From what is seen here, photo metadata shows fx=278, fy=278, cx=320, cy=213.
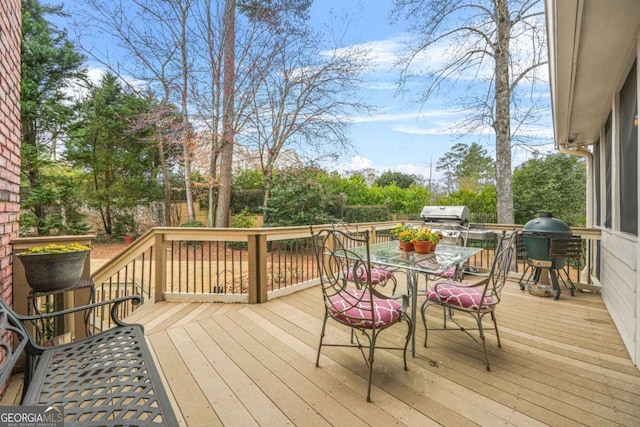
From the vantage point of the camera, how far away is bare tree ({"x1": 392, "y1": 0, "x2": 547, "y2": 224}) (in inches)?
211

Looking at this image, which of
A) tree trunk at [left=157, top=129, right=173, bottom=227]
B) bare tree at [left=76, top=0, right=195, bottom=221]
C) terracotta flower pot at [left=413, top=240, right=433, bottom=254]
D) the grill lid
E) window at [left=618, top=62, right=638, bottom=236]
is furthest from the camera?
tree trunk at [left=157, top=129, right=173, bottom=227]

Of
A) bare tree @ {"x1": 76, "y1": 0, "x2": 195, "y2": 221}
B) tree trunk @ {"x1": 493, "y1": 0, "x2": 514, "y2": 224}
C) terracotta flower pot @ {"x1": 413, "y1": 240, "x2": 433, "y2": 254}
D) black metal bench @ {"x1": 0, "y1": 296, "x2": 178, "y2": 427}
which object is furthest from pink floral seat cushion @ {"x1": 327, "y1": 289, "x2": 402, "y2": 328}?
bare tree @ {"x1": 76, "y1": 0, "x2": 195, "y2": 221}

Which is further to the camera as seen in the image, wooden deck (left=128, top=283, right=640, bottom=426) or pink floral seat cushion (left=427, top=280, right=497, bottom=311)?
pink floral seat cushion (left=427, top=280, right=497, bottom=311)

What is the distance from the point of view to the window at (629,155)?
7.48 ft

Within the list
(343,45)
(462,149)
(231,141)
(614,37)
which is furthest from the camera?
(462,149)

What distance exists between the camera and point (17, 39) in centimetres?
210

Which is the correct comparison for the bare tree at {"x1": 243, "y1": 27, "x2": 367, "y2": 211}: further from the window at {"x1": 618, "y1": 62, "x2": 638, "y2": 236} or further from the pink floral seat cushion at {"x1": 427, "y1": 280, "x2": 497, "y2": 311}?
the pink floral seat cushion at {"x1": 427, "y1": 280, "x2": 497, "y2": 311}

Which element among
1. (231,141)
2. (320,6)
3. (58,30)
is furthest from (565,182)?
(58,30)

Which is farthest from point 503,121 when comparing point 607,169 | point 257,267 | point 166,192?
point 166,192

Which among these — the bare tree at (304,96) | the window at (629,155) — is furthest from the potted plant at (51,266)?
the bare tree at (304,96)

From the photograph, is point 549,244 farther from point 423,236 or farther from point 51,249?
point 51,249

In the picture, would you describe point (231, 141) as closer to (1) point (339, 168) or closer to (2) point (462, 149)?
(1) point (339, 168)

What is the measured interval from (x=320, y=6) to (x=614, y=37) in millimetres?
7129

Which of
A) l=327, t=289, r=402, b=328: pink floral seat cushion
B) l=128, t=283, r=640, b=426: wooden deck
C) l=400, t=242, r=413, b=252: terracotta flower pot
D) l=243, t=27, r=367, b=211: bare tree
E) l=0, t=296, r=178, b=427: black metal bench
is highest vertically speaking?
l=243, t=27, r=367, b=211: bare tree
